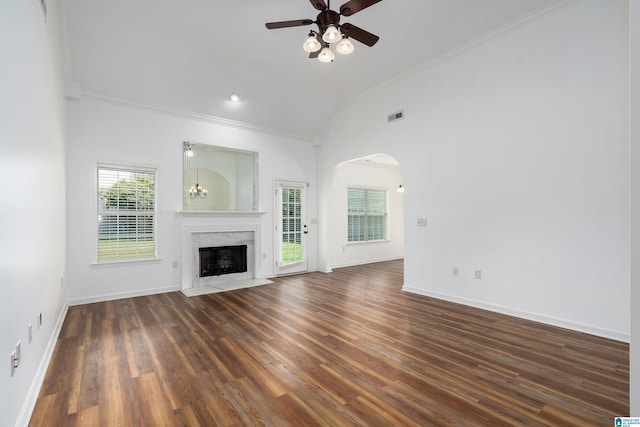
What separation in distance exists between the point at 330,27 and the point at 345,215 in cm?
557

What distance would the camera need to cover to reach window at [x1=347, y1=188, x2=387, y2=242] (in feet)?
27.6

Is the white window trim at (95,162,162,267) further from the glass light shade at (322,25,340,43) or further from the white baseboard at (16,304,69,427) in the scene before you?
the glass light shade at (322,25,340,43)

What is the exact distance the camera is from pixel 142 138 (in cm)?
513

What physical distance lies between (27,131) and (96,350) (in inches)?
85.2

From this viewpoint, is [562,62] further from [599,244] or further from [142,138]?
[142,138]

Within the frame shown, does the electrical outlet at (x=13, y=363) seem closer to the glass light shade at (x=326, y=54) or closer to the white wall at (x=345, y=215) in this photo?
the glass light shade at (x=326, y=54)

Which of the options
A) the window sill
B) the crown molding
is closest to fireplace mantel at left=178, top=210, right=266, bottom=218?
the window sill

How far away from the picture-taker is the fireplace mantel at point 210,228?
5449 millimetres

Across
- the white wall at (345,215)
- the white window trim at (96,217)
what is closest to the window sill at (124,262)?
the white window trim at (96,217)

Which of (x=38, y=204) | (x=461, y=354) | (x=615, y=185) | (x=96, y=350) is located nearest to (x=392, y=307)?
(x=461, y=354)

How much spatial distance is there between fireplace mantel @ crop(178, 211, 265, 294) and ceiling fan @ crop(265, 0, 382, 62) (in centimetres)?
360

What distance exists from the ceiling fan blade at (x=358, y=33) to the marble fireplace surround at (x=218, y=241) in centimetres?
389

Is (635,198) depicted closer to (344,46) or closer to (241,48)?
(344,46)

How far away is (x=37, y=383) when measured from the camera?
2285mm
